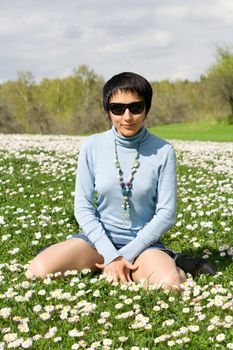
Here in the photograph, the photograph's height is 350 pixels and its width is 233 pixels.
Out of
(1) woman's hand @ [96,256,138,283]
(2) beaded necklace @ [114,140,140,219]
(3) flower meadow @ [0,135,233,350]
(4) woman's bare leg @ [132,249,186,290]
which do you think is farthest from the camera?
(2) beaded necklace @ [114,140,140,219]

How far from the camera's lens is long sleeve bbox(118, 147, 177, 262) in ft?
17.5

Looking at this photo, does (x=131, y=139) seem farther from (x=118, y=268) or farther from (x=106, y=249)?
(x=118, y=268)

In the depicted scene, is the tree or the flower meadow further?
the tree

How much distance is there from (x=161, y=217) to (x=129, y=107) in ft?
3.91

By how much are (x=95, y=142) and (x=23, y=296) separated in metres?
1.82

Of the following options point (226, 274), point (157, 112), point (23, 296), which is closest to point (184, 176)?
point (226, 274)

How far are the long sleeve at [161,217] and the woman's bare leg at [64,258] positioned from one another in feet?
1.46

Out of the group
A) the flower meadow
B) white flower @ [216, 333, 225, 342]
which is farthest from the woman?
white flower @ [216, 333, 225, 342]

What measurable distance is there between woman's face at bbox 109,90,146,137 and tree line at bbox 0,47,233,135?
56107 millimetres

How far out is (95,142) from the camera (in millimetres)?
5660

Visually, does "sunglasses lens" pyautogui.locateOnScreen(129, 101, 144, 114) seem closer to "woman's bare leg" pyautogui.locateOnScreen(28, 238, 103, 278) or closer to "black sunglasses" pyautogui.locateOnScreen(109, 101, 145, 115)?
"black sunglasses" pyautogui.locateOnScreen(109, 101, 145, 115)

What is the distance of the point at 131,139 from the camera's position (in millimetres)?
5477

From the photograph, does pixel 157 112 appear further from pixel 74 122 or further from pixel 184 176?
pixel 184 176

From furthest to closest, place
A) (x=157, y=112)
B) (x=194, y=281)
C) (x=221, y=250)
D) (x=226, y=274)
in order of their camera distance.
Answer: (x=157, y=112) < (x=221, y=250) < (x=226, y=274) < (x=194, y=281)
